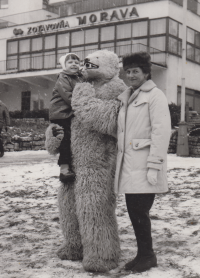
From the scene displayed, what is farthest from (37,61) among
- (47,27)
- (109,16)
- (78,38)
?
(109,16)

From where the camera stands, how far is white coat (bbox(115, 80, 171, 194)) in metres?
2.83

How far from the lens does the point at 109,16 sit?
23.8 m

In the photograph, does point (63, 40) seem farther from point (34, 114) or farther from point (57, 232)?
point (57, 232)

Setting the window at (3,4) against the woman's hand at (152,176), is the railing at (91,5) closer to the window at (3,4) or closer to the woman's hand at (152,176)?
the window at (3,4)

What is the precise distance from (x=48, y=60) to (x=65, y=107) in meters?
22.6

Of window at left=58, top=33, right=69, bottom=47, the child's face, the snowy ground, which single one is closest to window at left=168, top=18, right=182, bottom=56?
window at left=58, top=33, right=69, bottom=47

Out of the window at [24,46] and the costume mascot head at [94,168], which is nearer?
the costume mascot head at [94,168]

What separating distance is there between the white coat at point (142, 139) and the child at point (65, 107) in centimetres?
47

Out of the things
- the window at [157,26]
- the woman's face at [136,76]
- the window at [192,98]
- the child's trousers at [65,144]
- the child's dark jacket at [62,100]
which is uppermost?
the window at [157,26]

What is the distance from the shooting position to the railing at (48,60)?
21688mm

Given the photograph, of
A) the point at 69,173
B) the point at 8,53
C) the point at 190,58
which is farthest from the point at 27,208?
the point at 8,53

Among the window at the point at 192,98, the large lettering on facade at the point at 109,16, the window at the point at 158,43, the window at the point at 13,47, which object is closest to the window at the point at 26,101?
the window at the point at 13,47

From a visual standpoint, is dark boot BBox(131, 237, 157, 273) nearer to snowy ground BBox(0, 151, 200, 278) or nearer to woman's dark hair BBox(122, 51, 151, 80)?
snowy ground BBox(0, 151, 200, 278)

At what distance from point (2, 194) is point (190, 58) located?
19297 millimetres
